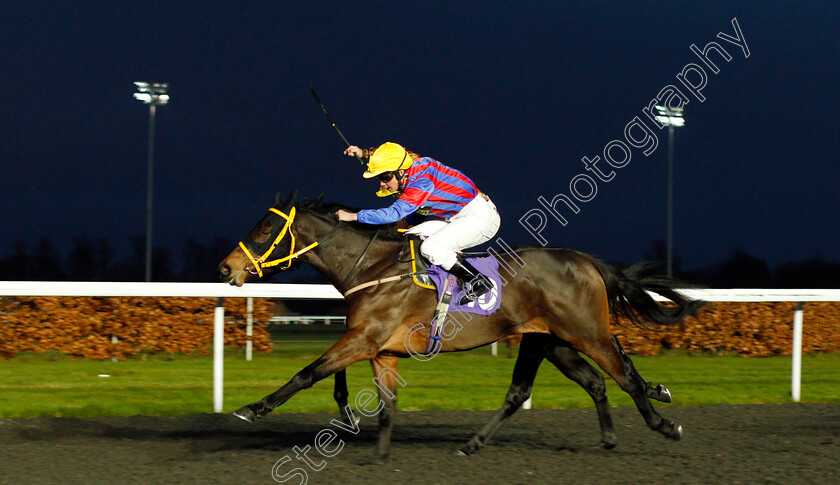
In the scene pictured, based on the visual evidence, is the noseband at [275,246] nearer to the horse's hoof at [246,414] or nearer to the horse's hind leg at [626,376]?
the horse's hoof at [246,414]

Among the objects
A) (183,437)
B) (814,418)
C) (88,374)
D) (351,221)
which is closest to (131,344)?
(88,374)

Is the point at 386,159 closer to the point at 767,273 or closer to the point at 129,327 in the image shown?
the point at 129,327

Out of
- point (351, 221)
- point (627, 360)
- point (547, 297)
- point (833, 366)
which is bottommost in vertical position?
point (833, 366)

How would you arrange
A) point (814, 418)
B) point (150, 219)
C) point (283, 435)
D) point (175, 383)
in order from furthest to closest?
point (150, 219)
point (175, 383)
point (814, 418)
point (283, 435)

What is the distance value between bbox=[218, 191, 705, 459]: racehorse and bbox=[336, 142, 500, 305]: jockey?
166 millimetres

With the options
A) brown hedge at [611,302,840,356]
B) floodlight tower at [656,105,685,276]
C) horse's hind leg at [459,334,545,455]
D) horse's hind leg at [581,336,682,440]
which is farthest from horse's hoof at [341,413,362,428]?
floodlight tower at [656,105,685,276]

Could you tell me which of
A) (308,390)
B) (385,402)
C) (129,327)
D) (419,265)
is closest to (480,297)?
(419,265)

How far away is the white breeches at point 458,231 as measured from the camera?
4.30m

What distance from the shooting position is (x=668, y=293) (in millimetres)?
5047

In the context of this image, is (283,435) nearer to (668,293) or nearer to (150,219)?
(668,293)

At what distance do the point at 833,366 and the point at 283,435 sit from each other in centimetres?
795

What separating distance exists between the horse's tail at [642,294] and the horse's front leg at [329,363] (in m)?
Answer: 1.53

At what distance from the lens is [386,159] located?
425cm

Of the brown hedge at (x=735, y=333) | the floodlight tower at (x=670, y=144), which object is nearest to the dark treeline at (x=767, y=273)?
the floodlight tower at (x=670, y=144)
